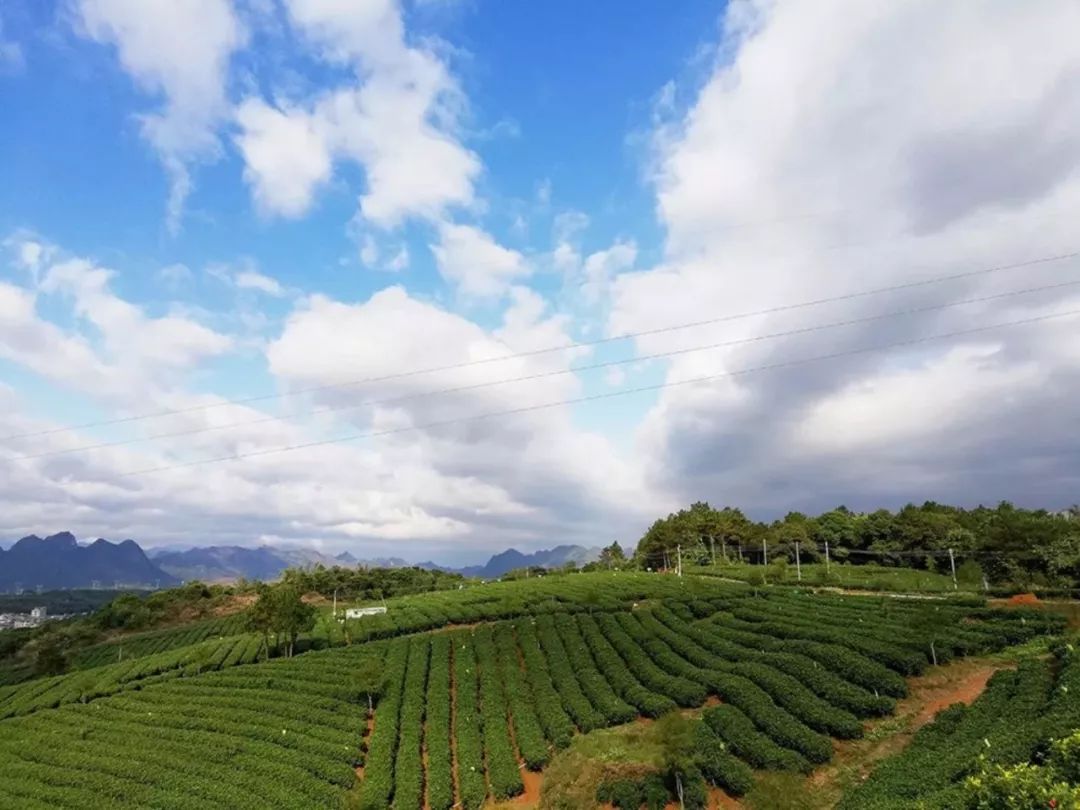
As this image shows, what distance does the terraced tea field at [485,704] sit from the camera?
29484mm

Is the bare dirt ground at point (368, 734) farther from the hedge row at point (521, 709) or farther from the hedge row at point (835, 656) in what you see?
the hedge row at point (835, 656)

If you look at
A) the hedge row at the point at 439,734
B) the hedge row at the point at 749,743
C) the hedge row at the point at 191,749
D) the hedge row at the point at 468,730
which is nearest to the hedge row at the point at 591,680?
the hedge row at the point at 749,743

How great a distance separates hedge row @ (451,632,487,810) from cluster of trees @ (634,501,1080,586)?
46.8 meters

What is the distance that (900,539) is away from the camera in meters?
79.0

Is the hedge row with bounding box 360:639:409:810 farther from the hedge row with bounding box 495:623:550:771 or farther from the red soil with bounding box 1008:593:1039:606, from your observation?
the red soil with bounding box 1008:593:1039:606

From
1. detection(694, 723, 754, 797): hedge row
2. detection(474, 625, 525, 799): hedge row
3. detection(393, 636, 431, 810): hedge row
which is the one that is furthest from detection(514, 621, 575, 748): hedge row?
detection(694, 723, 754, 797): hedge row

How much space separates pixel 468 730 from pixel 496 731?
1749 mm

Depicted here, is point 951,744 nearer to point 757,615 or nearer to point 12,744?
point 757,615

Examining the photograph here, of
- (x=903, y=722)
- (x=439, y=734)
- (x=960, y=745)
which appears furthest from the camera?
(x=439, y=734)

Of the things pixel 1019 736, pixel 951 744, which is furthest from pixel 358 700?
pixel 1019 736

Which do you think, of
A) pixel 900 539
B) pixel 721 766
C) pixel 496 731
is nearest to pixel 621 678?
pixel 496 731

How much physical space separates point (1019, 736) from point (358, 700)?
34725mm

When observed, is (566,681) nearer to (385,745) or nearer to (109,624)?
(385,745)

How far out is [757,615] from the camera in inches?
1704
